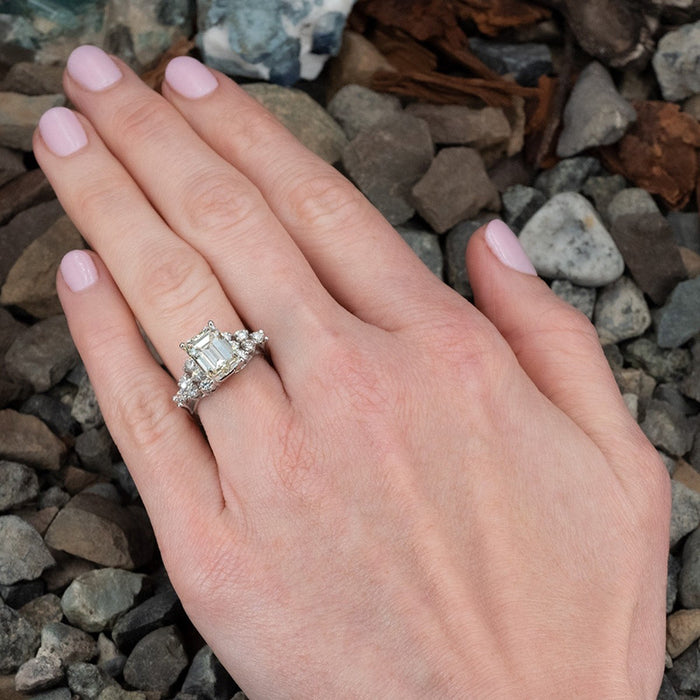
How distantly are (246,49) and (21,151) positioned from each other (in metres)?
0.58

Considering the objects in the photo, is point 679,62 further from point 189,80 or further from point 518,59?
point 189,80

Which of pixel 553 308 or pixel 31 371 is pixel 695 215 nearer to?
pixel 553 308

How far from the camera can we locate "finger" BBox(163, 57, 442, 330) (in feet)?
5.42

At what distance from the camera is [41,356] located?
1.94 meters

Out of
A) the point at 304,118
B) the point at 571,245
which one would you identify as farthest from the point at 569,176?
the point at 304,118

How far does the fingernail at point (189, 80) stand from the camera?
6.03 feet

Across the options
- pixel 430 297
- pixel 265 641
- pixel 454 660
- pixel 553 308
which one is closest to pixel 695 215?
pixel 553 308

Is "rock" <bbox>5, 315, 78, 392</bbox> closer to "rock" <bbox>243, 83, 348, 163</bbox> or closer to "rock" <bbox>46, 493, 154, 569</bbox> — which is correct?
"rock" <bbox>46, 493, 154, 569</bbox>

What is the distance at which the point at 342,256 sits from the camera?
1.69 m

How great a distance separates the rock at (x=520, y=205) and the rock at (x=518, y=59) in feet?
0.99

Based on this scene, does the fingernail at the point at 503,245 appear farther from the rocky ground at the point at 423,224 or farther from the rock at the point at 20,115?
the rock at the point at 20,115

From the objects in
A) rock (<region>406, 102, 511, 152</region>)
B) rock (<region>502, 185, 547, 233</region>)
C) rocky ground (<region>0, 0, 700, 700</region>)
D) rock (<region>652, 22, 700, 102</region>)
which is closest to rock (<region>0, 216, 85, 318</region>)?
rocky ground (<region>0, 0, 700, 700</region>)

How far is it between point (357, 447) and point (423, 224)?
839 millimetres

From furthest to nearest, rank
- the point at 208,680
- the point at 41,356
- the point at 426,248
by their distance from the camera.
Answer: the point at 426,248 → the point at 41,356 → the point at 208,680
